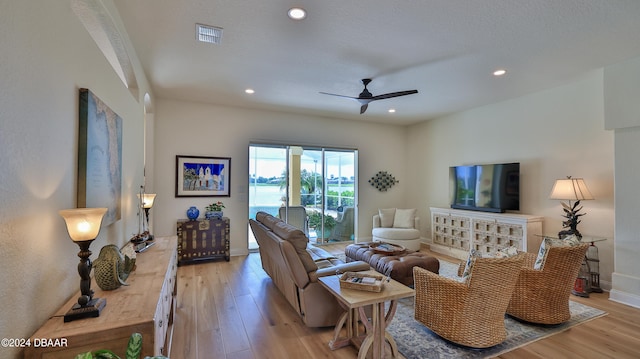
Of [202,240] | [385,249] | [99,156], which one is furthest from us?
[202,240]

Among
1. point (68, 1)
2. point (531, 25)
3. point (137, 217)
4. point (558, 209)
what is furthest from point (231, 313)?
point (558, 209)

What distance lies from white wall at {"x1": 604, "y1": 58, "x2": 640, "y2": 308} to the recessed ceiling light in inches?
153

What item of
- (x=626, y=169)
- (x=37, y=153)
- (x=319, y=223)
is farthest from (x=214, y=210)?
(x=626, y=169)

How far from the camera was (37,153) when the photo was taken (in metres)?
1.29

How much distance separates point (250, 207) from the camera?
575cm

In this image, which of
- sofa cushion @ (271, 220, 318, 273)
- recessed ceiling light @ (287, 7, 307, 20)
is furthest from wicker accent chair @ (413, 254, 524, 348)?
recessed ceiling light @ (287, 7, 307, 20)

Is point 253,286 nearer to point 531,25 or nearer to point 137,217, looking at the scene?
point 137,217

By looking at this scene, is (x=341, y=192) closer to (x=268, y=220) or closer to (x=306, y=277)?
(x=268, y=220)

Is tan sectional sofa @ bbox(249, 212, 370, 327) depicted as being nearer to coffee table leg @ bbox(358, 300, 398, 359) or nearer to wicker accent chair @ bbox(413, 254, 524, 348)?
coffee table leg @ bbox(358, 300, 398, 359)

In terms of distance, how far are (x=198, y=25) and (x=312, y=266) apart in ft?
8.27

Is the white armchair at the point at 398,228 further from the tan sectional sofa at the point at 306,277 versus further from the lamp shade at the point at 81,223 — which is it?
the lamp shade at the point at 81,223

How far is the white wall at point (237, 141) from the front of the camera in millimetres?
5060

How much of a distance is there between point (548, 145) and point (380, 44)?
3446 mm

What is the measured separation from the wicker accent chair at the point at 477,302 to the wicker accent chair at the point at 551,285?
571 millimetres
